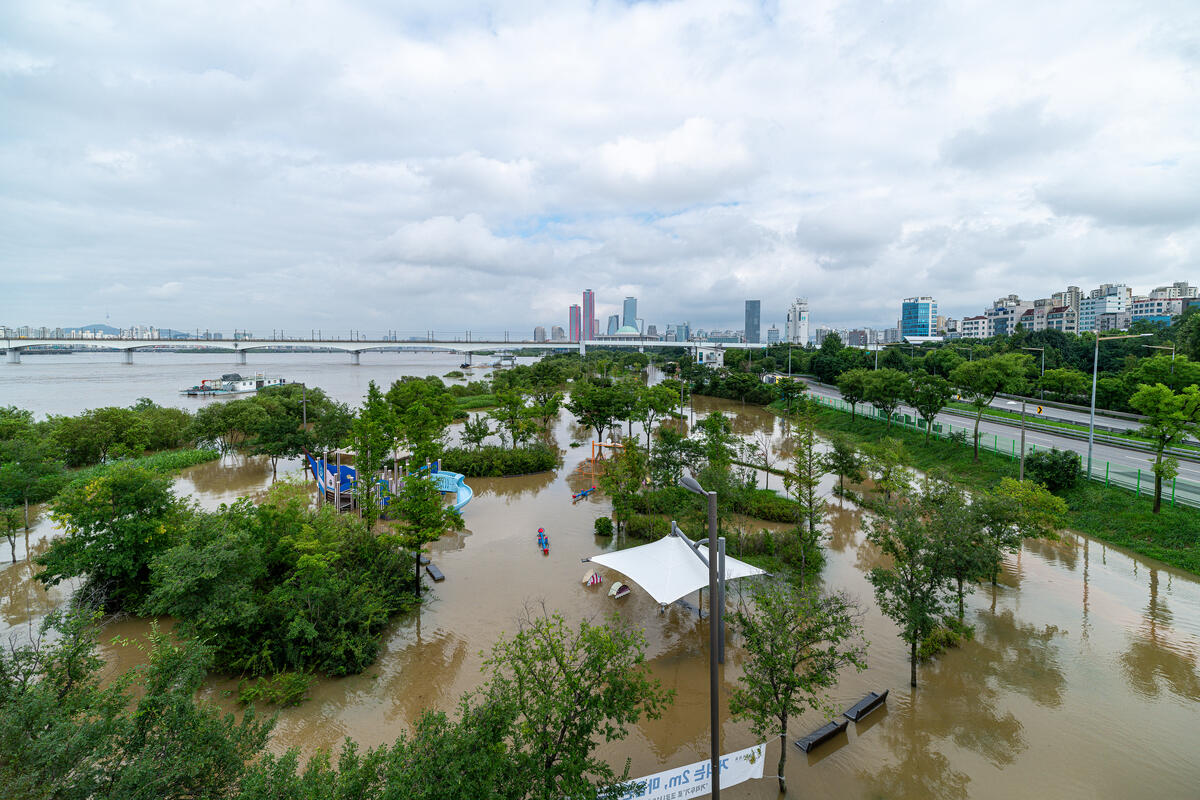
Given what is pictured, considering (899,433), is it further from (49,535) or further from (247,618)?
(49,535)

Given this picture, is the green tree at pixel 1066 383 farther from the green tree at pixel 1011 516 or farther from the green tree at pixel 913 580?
the green tree at pixel 913 580

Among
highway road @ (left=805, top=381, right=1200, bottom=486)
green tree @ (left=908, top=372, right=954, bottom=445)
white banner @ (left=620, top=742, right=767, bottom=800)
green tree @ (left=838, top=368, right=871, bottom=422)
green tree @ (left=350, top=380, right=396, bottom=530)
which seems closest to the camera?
white banner @ (left=620, top=742, right=767, bottom=800)

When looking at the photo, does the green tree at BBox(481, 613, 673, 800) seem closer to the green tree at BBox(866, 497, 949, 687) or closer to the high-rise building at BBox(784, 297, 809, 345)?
the green tree at BBox(866, 497, 949, 687)

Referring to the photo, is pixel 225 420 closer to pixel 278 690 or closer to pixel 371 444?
pixel 371 444

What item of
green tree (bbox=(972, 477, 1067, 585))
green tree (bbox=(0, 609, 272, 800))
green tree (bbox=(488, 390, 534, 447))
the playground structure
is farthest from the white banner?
green tree (bbox=(488, 390, 534, 447))

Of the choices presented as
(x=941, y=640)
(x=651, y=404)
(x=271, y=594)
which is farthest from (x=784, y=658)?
(x=651, y=404)

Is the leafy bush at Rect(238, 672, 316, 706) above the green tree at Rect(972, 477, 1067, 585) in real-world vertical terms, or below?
below
